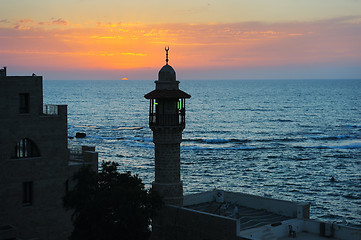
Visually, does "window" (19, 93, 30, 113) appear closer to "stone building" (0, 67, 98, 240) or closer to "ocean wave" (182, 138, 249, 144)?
"stone building" (0, 67, 98, 240)

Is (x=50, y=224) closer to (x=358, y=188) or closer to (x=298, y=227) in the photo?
(x=298, y=227)

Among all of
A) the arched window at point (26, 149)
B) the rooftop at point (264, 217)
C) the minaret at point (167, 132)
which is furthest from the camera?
the minaret at point (167, 132)

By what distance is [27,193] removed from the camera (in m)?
33.0

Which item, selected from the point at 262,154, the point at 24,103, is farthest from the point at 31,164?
the point at 262,154

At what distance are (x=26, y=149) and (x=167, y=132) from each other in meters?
9.63

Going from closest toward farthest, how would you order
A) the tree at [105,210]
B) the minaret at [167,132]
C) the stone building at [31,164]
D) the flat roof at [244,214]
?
the tree at [105,210]
the stone building at [31,164]
the flat roof at [244,214]
the minaret at [167,132]

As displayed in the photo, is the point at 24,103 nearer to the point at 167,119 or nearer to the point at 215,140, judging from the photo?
the point at 167,119

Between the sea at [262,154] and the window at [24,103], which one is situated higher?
the window at [24,103]

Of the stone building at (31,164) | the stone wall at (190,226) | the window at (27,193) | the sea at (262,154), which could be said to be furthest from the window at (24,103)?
the sea at (262,154)

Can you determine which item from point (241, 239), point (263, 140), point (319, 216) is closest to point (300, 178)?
point (319, 216)

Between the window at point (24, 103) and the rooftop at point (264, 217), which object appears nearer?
the window at point (24, 103)

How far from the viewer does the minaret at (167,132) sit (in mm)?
37156

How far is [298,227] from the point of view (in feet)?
117

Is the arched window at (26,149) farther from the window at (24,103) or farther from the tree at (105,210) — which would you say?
the tree at (105,210)
